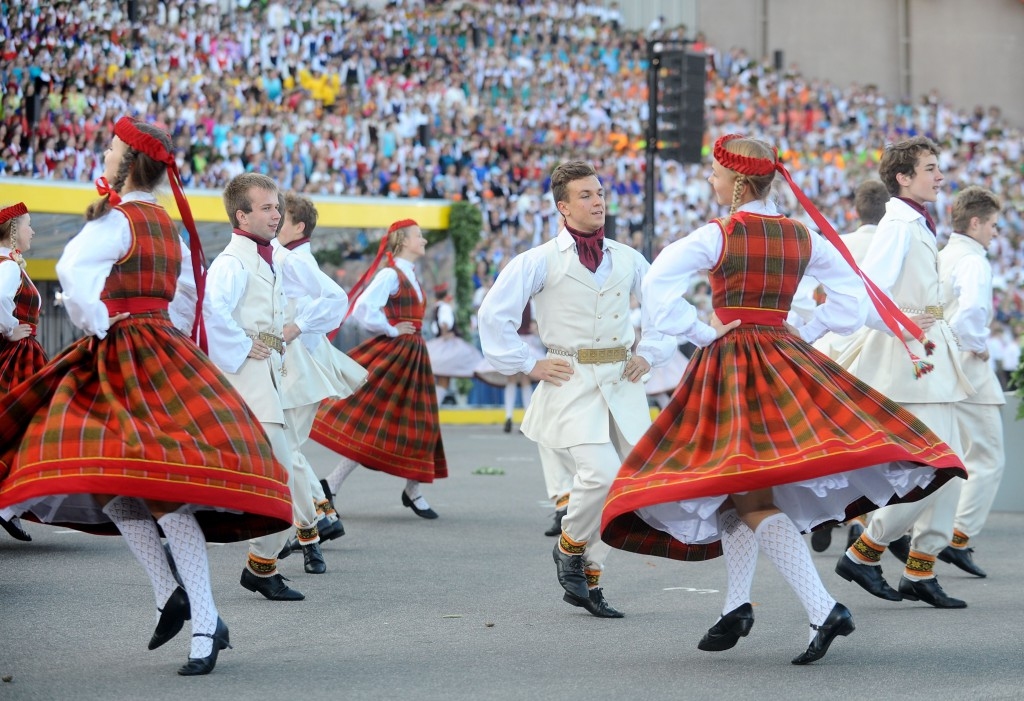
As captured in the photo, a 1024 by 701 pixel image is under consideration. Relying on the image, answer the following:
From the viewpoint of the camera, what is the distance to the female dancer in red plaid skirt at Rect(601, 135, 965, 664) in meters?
4.45

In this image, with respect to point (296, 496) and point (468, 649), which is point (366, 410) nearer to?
point (296, 496)

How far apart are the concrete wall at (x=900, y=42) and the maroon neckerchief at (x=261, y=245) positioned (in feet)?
101

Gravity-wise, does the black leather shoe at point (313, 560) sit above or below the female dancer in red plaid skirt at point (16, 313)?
below

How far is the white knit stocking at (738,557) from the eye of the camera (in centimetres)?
475

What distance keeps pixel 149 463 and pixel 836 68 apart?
34812mm

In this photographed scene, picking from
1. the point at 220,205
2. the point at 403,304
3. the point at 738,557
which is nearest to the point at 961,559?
the point at 738,557

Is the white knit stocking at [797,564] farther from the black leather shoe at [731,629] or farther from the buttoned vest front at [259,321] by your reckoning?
the buttoned vest front at [259,321]

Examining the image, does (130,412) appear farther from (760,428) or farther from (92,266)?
(760,428)

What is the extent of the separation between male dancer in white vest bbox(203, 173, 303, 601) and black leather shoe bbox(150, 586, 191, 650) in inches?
47.5

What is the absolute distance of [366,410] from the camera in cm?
902

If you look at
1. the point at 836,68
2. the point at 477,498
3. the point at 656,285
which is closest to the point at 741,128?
the point at 836,68

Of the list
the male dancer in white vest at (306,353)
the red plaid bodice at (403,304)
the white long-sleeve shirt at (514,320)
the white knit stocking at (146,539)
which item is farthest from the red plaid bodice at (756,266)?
the red plaid bodice at (403,304)

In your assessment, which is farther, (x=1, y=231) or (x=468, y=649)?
(x=1, y=231)

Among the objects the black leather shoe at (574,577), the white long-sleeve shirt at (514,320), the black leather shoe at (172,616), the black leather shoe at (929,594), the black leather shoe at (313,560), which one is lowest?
the black leather shoe at (313,560)
